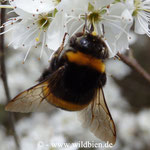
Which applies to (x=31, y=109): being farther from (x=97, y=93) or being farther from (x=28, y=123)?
(x=28, y=123)

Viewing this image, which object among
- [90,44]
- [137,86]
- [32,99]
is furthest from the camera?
[137,86]

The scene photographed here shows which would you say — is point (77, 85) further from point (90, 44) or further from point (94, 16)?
point (94, 16)

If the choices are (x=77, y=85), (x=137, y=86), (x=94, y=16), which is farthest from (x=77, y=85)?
(x=137, y=86)

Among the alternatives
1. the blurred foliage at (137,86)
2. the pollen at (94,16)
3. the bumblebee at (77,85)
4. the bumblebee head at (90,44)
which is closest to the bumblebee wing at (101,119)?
the bumblebee at (77,85)

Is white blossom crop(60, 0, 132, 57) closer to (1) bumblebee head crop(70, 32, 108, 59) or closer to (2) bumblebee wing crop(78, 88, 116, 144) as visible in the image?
(1) bumblebee head crop(70, 32, 108, 59)

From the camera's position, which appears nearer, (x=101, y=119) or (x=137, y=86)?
(x=101, y=119)

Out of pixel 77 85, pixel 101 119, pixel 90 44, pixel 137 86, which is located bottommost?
pixel 137 86

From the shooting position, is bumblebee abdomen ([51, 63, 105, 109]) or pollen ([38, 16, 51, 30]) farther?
pollen ([38, 16, 51, 30])

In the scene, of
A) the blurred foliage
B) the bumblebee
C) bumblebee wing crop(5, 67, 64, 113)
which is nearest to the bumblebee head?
the bumblebee

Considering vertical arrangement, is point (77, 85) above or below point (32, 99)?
above
